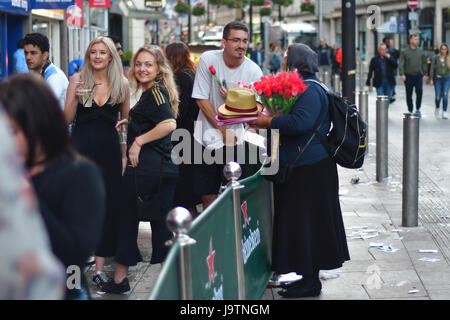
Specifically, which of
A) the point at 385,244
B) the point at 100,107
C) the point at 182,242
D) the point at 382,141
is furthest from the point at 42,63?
the point at 382,141

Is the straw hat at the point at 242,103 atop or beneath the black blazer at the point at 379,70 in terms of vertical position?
beneath

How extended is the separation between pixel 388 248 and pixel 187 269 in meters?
4.23

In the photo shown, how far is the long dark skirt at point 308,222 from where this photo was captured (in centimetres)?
554

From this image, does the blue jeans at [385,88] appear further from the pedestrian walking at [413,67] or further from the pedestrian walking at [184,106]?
the pedestrian walking at [184,106]

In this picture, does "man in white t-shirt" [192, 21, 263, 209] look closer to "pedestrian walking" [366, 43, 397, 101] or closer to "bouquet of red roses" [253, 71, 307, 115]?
"bouquet of red roses" [253, 71, 307, 115]

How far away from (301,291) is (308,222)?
478mm

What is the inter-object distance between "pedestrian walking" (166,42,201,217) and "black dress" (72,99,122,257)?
1576 millimetres

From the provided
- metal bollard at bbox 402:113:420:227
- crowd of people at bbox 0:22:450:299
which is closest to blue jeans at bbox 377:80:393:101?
metal bollard at bbox 402:113:420:227

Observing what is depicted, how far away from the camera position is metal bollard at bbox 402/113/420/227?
803 centimetres

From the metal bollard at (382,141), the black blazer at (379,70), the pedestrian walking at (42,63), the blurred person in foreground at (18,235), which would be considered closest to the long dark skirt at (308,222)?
the pedestrian walking at (42,63)

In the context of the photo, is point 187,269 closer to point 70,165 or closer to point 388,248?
point 70,165

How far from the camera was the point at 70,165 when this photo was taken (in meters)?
2.54

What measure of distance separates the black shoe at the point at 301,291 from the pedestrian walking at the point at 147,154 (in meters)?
1.05

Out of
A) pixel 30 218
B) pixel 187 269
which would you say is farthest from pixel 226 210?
pixel 30 218
